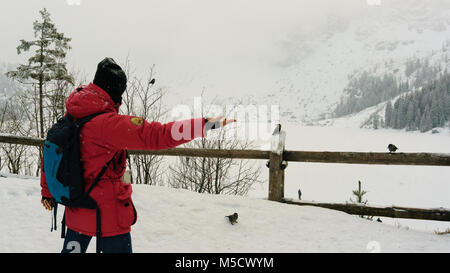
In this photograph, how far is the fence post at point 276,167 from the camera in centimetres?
462

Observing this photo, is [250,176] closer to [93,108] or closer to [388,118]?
[93,108]

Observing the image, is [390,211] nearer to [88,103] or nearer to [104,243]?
[104,243]

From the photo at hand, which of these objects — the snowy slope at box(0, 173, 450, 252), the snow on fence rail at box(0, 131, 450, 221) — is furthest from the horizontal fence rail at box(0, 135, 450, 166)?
the snowy slope at box(0, 173, 450, 252)

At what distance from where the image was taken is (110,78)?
6.08 ft

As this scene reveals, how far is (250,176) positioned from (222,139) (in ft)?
5.15

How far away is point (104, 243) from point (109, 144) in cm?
63

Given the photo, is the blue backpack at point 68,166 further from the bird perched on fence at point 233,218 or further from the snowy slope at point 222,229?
the bird perched on fence at point 233,218

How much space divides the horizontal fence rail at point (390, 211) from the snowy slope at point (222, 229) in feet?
0.52

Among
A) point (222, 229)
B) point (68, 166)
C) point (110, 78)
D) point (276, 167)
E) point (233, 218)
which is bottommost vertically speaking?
point (222, 229)

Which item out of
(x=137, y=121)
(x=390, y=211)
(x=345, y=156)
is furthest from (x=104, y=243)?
(x=390, y=211)

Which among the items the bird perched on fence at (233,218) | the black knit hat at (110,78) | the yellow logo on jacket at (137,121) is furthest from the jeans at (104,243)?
the bird perched on fence at (233,218)

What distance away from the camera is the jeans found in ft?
5.99
